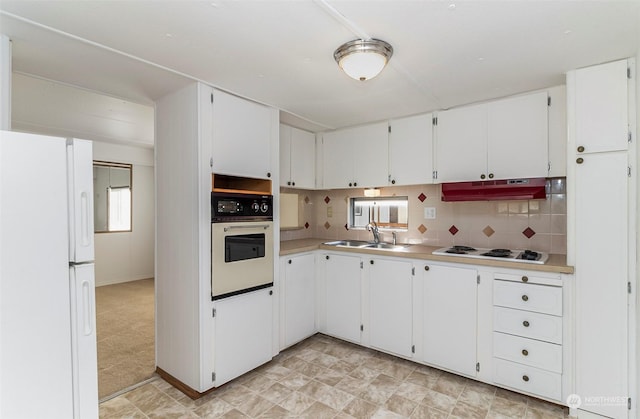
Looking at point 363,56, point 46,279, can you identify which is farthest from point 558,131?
point 46,279

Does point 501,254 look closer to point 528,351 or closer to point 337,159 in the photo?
point 528,351

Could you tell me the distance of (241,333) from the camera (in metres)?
2.48

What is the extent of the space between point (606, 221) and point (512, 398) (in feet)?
4.52

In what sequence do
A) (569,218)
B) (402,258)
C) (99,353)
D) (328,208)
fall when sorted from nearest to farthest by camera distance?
(569,218) → (402,258) → (99,353) → (328,208)

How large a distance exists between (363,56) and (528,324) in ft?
6.89

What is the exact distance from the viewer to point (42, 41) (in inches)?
66.6

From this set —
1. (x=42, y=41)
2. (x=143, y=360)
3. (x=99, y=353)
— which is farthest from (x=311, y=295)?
(x=42, y=41)

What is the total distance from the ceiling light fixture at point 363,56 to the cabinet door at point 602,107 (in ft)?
4.38

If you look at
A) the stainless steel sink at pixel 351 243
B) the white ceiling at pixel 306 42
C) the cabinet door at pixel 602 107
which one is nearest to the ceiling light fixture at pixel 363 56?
the white ceiling at pixel 306 42

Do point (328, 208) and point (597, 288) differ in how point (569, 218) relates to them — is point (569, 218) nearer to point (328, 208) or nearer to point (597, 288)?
point (597, 288)

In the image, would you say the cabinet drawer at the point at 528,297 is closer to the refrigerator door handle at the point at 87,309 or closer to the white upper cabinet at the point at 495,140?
the white upper cabinet at the point at 495,140

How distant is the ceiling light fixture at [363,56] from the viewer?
1.69 metres

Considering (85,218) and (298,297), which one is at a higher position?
(85,218)

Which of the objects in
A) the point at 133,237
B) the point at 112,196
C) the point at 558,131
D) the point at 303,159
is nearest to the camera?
the point at 558,131
